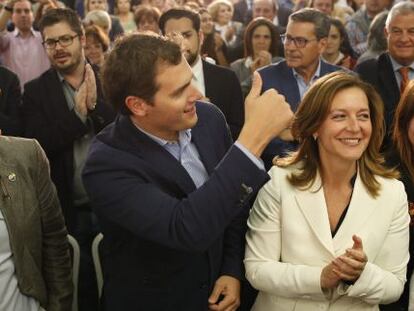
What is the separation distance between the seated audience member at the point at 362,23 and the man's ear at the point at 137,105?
171 inches

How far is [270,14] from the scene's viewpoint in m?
6.48

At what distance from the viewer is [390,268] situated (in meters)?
1.89

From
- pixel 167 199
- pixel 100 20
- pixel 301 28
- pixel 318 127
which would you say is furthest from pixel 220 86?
pixel 100 20

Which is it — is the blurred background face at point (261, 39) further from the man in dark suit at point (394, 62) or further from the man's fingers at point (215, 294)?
the man's fingers at point (215, 294)

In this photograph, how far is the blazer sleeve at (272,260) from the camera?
1826mm

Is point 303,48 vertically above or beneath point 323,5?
above

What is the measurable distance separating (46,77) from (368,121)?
176 centimetres

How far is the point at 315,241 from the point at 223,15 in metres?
5.38

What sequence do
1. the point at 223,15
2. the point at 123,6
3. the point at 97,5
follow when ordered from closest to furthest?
the point at 97,5 < the point at 123,6 < the point at 223,15

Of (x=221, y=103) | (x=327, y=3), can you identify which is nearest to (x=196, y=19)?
(x=221, y=103)

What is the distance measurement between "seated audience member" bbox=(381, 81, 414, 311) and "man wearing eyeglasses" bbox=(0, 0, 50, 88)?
325 centimetres

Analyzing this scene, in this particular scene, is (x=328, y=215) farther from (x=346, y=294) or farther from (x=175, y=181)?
(x=175, y=181)

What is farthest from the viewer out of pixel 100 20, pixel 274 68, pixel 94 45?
pixel 100 20

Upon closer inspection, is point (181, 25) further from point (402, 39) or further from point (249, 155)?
point (249, 155)
